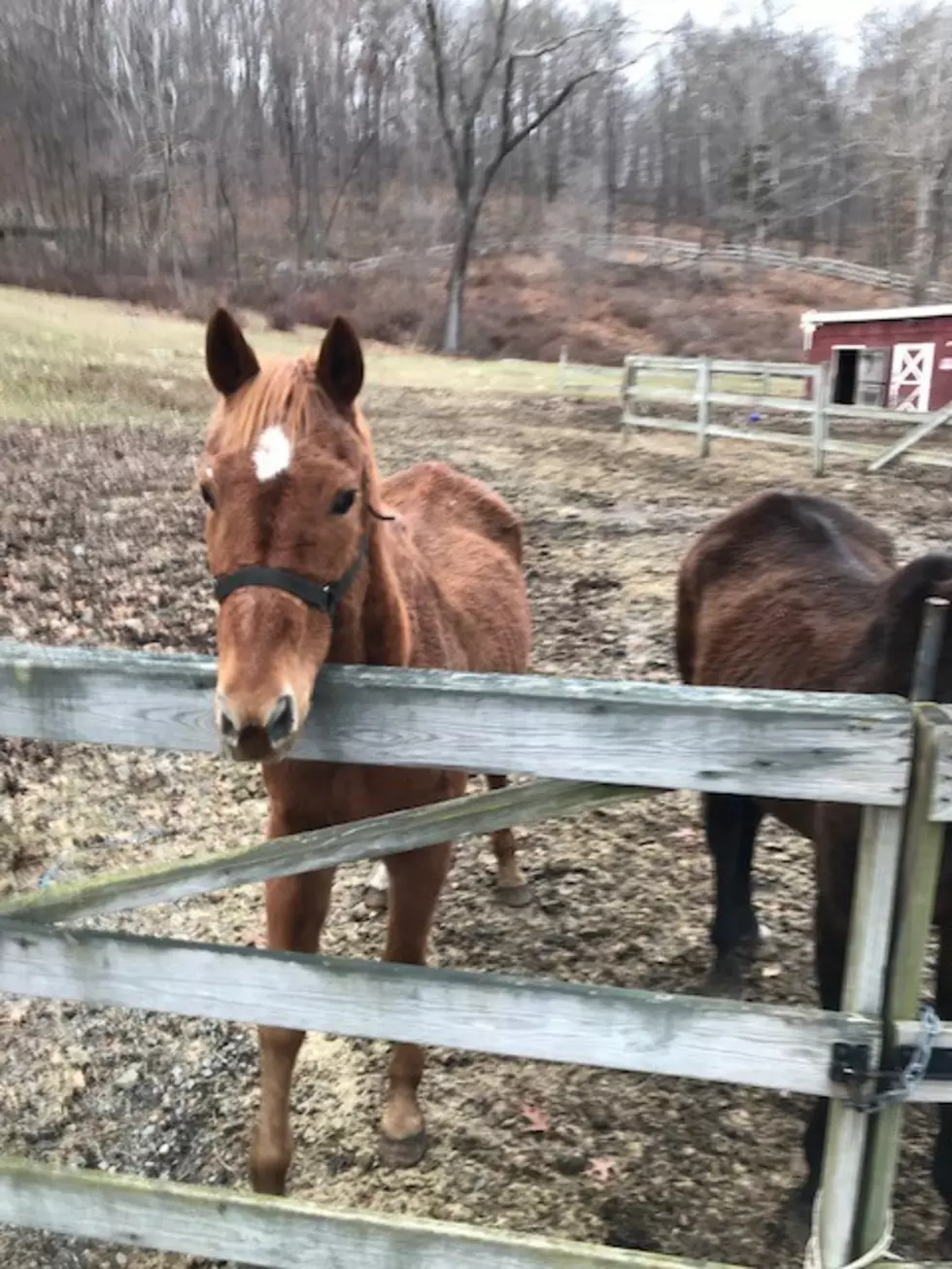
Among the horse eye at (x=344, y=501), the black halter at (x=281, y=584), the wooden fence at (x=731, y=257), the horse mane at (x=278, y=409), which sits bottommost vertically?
the black halter at (x=281, y=584)

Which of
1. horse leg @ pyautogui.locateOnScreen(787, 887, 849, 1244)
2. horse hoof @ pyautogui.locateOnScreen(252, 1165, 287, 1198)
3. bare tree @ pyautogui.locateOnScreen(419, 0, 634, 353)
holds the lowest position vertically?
horse hoof @ pyautogui.locateOnScreen(252, 1165, 287, 1198)

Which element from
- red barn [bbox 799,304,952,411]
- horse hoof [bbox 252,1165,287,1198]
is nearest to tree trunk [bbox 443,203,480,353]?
red barn [bbox 799,304,952,411]

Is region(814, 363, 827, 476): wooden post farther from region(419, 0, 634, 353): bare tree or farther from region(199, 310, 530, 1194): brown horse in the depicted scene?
region(419, 0, 634, 353): bare tree

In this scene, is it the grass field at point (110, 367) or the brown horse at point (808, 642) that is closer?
the brown horse at point (808, 642)

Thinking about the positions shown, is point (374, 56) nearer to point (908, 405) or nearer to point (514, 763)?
point (908, 405)

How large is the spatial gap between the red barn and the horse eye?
16824 millimetres

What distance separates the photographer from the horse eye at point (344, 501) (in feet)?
6.16

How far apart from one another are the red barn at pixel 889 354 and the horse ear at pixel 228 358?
16.7 meters

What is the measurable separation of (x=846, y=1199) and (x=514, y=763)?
0.91m

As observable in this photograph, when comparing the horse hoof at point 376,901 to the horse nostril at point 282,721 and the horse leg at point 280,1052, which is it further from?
the horse nostril at point 282,721

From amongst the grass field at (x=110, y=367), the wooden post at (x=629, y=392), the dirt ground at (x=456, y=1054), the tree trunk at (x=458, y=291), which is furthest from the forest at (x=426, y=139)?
the dirt ground at (x=456, y=1054)

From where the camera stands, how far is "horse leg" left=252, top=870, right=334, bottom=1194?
253 centimetres

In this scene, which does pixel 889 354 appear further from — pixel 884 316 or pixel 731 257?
pixel 731 257

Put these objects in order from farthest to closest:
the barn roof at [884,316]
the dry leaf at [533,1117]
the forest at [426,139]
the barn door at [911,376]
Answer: the forest at [426,139] < the barn door at [911,376] < the barn roof at [884,316] < the dry leaf at [533,1117]
